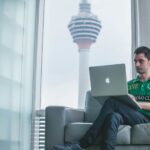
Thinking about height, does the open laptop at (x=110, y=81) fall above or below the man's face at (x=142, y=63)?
below

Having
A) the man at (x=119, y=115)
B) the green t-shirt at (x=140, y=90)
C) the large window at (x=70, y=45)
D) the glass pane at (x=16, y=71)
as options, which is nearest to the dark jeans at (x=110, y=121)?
the man at (x=119, y=115)

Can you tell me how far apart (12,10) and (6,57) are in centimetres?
58

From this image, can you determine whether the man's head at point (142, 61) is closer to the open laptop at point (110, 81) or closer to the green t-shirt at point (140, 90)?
the green t-shirt at point (140, 90)

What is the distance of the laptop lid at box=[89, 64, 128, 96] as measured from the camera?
2.80 metres

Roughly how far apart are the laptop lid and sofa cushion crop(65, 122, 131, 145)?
1.01 ft

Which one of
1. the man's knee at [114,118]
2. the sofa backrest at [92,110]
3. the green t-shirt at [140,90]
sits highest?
the green t-shirt at [140,90]

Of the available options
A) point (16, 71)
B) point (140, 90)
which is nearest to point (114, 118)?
point (140, 90)

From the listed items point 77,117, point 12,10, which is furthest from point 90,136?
point 12,10

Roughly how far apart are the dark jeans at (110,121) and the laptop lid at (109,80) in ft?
0.37

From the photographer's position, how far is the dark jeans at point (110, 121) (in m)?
2.71

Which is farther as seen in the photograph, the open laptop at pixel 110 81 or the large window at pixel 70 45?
the large window at pixel 70 45

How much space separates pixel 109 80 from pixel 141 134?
0.49 metres

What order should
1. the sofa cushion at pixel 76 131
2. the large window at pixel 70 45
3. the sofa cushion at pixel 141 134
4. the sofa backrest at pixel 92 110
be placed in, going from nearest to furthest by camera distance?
1. the sofa cushion at pixel 141 134
2. the sofa cushion at pixel 76 131
3. the sofa backrest at pixel 92 110
4. the large window at pixel 70 45

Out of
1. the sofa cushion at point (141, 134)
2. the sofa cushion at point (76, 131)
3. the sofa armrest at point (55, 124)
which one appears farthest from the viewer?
the sofa armrest at point (55, 124)
